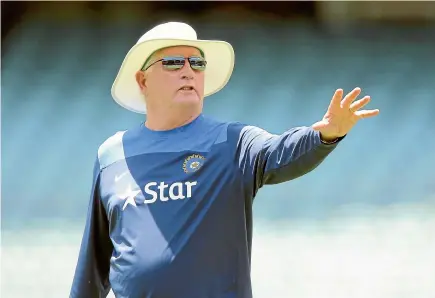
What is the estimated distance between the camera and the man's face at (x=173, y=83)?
2.22 meters

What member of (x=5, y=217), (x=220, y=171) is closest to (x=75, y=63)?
(x=5, y=217)

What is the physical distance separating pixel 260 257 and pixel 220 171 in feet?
6.14

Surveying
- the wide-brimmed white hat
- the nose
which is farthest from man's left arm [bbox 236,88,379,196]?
the wide-brimmed white hat

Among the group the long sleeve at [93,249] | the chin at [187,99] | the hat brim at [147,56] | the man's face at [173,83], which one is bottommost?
Result: the long sleeve at [93,249]

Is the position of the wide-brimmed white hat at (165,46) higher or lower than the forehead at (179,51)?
higher

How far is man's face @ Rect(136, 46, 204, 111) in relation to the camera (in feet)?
7.30

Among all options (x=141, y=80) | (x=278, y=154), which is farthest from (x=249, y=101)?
(x=278, y=154)

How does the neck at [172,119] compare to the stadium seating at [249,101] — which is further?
the stadium seating at [249,101]

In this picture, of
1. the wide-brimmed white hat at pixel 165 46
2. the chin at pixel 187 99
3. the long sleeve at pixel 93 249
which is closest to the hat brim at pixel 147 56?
the wide-brimmed white hat at pixel 165 46

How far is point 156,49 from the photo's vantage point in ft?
7.63

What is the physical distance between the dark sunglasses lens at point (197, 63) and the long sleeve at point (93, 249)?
1.51 ft

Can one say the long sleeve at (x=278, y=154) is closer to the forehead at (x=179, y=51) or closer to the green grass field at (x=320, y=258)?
the forehead at (x=179, y=51)

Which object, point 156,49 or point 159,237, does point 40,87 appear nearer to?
point 156,49

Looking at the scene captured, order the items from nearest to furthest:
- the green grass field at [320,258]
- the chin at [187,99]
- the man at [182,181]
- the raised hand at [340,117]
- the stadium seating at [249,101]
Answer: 1. the raised hand at [340,117]
2. the man at [182,181]
3. the chin at [187,99]
4. the green grass field at [320,258]
5. the stadium seating at [249,101]
